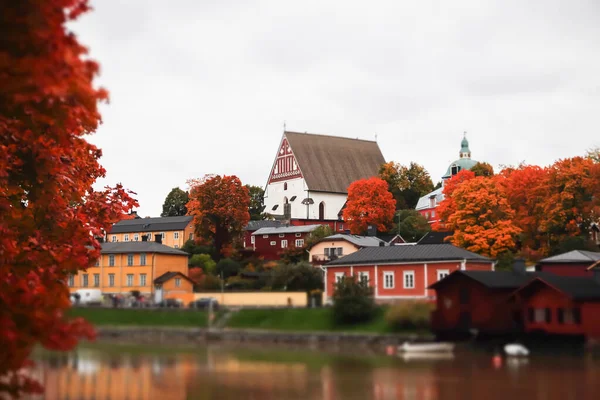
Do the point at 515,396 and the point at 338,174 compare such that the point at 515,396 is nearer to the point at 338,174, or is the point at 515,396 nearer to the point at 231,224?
the point at 231,224

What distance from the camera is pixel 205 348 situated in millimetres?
41438

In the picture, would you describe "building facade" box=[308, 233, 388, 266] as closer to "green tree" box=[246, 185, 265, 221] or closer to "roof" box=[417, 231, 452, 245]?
"roof" box=[417, 231, 452, 245]

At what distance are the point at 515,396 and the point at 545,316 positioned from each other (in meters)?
17.3

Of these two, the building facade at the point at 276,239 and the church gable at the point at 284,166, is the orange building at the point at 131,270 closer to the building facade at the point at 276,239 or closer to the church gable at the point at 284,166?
the building facade at the point at 276,239

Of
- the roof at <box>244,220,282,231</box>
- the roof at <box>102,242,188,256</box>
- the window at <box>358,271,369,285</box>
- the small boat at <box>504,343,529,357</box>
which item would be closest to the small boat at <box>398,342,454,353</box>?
the small boat at <box>504,343,529,357</box>

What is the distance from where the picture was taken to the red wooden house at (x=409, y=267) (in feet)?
165

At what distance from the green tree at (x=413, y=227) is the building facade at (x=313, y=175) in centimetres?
1708

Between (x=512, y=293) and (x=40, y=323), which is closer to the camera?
(x=40, y=323)

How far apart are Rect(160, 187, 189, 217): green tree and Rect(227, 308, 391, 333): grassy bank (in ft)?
194

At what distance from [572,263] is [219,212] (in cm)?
3730

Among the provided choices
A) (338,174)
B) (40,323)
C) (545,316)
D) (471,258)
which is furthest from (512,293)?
(338,174)

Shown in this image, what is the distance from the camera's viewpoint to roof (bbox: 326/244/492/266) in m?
50.7

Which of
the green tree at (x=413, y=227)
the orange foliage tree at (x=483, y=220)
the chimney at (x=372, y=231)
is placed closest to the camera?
the orange foliage tree at (x=483, y=220)

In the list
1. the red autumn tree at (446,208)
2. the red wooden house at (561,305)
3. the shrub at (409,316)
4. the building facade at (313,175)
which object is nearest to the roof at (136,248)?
the red autumn tree at (446,208)
